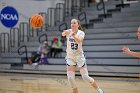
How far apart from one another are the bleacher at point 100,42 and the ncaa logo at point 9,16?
84cm

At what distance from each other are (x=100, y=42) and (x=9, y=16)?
5399 mm

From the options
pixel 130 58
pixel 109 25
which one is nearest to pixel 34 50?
pixel 109 25

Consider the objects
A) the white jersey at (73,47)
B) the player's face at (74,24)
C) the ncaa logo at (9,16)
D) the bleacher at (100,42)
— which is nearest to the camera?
the player's face at (74,24)

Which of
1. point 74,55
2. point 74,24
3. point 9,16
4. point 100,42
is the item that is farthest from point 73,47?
point 9,16

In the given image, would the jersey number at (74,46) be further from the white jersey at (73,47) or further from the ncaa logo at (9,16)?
the ncaa logo at (9,16)

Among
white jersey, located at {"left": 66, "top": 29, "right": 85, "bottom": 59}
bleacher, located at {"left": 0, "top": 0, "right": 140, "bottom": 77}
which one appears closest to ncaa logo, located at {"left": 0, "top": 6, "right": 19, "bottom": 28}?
bleacher, located at {"left": 0, "top": 0, "right": 140, "bottom": 77}

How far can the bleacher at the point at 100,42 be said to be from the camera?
14.2 meters

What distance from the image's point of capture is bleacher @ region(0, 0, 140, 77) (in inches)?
558

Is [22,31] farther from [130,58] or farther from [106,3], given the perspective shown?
[130,58]

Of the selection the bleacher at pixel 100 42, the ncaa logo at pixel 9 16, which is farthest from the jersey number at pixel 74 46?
the ncaa logo at pixel 9 16

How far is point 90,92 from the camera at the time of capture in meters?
9.02

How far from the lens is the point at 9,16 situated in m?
18.4

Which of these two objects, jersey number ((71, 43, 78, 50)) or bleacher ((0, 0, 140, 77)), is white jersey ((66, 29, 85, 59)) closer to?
jersey number ((71, 43, 78, 50))

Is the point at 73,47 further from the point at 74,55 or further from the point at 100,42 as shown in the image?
the point at 100,42
